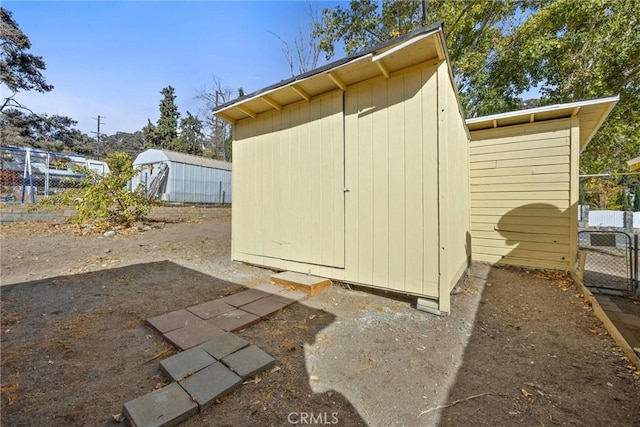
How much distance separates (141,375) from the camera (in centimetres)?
161

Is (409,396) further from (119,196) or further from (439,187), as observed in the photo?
(119,196)

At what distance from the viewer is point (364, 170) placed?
303 centimetres

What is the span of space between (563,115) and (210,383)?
584 cm

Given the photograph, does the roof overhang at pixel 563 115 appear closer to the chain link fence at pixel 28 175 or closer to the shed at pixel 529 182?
the shed at pixel 529 182

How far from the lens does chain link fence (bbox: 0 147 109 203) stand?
23.4 feet

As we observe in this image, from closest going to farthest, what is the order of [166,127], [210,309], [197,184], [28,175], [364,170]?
[210,309] → [364,170] → [28,175] → [197,184] → [166,127]

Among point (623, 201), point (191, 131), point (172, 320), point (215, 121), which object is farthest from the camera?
point (191, 131)

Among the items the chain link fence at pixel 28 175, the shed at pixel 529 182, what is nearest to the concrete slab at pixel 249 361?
the shed at pixel 529 182

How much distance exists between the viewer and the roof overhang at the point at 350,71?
2418 millimetres

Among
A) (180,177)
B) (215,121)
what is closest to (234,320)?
(180,177)

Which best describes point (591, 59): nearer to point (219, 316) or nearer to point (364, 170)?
point (364, 170)

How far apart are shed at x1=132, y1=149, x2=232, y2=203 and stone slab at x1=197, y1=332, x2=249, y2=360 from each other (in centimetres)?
1120

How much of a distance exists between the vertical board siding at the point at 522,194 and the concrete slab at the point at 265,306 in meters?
4.08

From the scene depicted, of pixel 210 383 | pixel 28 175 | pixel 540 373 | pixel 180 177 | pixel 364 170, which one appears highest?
pixel 180 177
